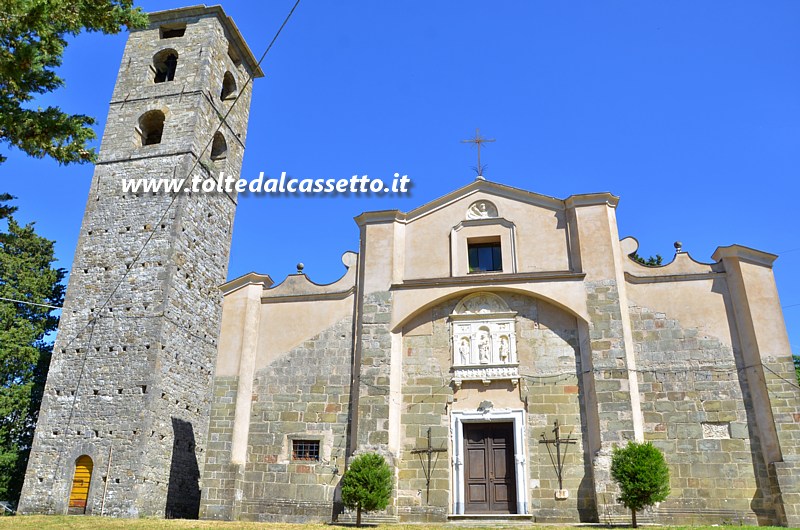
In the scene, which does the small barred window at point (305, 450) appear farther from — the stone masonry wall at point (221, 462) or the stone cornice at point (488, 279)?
the stone cornice at point (488, 279)

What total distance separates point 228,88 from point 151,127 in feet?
A: 12.9

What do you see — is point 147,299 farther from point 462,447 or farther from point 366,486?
point 462,447

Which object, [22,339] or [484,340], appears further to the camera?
[22,339]

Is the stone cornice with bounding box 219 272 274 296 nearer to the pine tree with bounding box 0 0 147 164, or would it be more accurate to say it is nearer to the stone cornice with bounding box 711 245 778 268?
the pine tree with bounding box 0 0 147 164

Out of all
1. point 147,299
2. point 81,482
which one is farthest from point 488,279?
point 81,482

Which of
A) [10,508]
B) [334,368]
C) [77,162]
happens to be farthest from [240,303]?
[10,508]

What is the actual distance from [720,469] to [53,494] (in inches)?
675

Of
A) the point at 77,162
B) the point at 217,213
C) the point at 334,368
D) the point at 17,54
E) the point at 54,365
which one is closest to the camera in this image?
the point at 17,54

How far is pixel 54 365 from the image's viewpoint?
19.5 m

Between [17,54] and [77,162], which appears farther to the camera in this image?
[77,162]

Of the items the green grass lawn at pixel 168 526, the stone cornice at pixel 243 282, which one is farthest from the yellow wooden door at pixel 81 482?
the stone cornice at pixel 243 282

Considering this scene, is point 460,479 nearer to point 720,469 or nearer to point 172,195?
point 720,469

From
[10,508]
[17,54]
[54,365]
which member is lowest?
[10,508]

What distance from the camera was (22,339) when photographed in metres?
22.9
